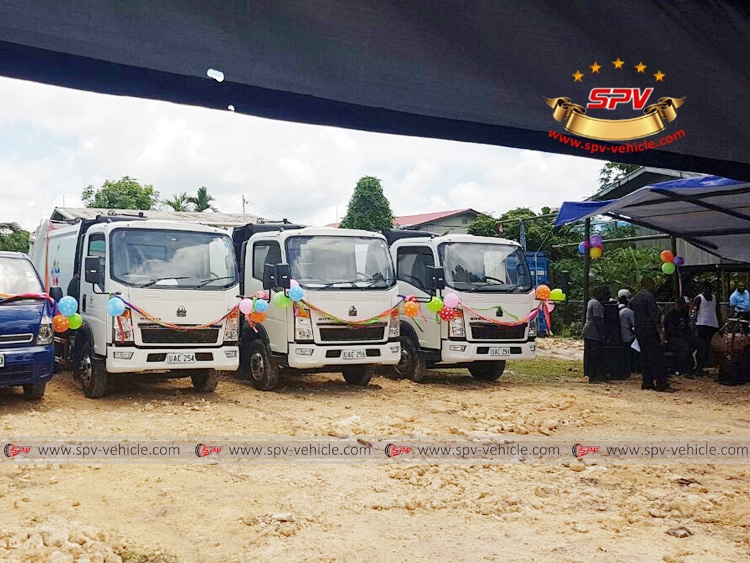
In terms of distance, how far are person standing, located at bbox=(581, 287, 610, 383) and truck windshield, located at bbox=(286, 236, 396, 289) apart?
3620mm

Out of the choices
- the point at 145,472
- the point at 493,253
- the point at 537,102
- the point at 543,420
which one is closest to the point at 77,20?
the point at 537,102

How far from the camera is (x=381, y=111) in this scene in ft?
4.29

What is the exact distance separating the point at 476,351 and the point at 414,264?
70.3 inches

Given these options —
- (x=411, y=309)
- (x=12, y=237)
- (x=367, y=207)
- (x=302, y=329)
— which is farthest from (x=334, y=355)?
(x=367, y=207)

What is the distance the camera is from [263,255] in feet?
36.5

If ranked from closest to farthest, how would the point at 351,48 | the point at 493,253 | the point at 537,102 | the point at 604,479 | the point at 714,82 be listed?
the point at 351,48 → the point at 537,102 → the point at 714,82 → the point at 604,479 → the point at 493,253

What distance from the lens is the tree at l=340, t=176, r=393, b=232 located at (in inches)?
1406

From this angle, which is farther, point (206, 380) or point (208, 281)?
point (206, 380)

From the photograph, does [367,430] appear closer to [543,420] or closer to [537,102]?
[543,420]

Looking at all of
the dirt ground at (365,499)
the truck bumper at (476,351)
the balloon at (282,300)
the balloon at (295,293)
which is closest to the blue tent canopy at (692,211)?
the truck bumper at (476,351)

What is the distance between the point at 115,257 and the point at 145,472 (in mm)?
4093

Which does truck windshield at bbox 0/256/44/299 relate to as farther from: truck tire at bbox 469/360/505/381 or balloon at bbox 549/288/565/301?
balloon at bbox 549/288/565/301

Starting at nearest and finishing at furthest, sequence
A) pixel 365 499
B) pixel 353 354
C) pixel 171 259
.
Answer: pixel 365 499 → pixel 171 259 → pixel 353 354

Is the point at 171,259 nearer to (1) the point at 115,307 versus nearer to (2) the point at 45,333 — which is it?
(1) the point at 115,307
